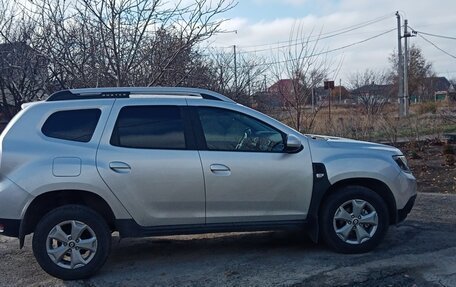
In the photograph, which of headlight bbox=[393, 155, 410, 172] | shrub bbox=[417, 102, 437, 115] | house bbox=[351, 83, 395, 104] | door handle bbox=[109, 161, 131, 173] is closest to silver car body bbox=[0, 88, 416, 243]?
door handle bbox=[109, 161, 131, 173]

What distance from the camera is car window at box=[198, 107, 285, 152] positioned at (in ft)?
19.0

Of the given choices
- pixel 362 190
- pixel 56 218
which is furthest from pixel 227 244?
pixel 56 218

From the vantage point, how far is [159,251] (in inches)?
256

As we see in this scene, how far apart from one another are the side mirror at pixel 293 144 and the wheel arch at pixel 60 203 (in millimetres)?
1887

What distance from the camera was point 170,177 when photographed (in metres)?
5.52

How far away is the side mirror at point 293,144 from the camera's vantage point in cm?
575

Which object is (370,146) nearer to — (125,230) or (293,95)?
(125,230)

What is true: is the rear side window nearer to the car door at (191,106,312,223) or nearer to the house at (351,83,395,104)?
the car door at (191,106,312,223)

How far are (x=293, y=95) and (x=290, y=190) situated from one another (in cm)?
1041

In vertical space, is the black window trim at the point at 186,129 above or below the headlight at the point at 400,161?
above

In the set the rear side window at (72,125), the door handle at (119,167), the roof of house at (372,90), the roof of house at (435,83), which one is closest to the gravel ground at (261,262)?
the door handle at (119,167)

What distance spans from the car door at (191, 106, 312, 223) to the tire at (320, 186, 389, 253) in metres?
0.29

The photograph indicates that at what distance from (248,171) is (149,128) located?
1093mm

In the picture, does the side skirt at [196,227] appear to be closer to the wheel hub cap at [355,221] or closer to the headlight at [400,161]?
the wheel hub cap at [355,221]
